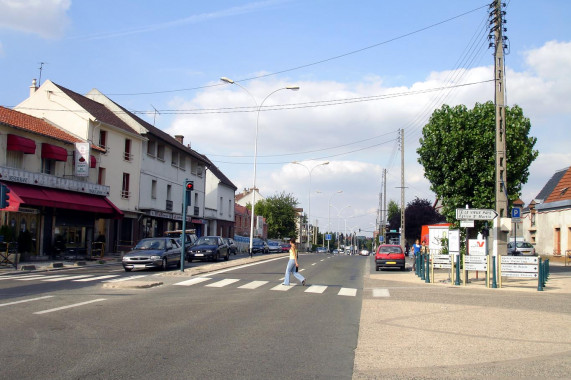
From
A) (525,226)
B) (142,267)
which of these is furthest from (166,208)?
(525,226)

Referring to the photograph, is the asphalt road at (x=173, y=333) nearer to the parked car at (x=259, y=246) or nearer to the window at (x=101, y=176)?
the window at (x=101, y=176)

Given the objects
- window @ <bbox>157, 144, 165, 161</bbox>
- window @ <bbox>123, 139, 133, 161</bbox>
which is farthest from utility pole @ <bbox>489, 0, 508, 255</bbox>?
window @ <bbox>157, 144, 165, 161</bbox>

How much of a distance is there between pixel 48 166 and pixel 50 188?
6.58 ft

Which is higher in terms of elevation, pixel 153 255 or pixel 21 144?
pixel 21 144

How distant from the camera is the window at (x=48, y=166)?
3060cm

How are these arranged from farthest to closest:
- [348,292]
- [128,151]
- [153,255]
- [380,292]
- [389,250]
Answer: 1. [128,151]
2. [389,250]
3. [153,255]
4. [380,292]
5. [348,292]

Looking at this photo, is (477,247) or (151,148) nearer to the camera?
(477,247)

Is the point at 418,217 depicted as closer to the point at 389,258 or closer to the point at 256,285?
the point at 389,258

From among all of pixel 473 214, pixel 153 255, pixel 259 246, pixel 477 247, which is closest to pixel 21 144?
pixel 153 255

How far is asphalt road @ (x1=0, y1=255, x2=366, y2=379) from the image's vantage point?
662cm

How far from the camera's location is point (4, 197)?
2131 cm

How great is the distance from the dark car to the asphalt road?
1643 cm

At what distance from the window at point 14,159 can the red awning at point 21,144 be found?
47cm

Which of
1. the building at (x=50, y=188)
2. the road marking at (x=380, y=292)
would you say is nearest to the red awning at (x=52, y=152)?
the building at (x=50, y=188)
